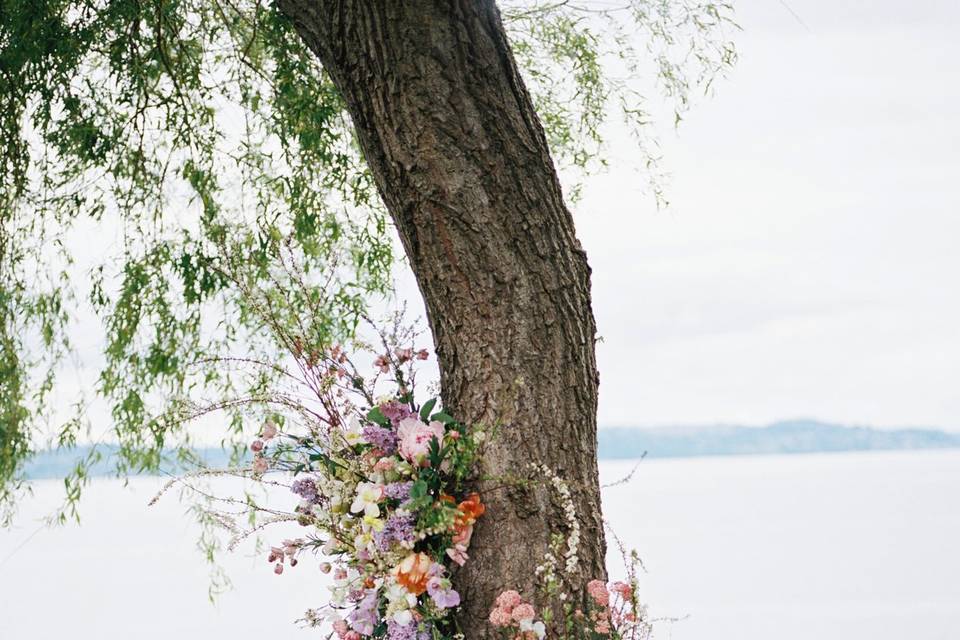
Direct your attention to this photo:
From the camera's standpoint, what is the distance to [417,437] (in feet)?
7.22

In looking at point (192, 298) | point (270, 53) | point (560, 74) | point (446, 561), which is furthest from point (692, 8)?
point (446, 561)

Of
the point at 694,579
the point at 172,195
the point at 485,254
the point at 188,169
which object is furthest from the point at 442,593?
the point at 694,579

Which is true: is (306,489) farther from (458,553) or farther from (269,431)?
(458,553)

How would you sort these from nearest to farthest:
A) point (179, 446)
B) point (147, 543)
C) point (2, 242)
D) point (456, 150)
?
point (456, 150), point (2, 242), point (179, 446), point (147, 543)

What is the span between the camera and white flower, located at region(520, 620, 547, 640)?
2.07m

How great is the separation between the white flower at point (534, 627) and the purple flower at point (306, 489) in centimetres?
56

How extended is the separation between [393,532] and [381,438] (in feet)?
0.65

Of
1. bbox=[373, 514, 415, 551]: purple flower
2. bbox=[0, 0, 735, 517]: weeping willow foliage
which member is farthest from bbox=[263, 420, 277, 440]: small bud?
bbox=[0, 0, 735, 517]: weeping willow foliage

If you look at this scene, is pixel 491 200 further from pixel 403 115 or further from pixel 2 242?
pixel 2 242

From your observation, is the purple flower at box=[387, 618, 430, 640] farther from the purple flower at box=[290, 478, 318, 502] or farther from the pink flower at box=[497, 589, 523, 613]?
the purple flower at box=[290, 478, 318, 502]

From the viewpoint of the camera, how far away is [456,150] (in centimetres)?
221

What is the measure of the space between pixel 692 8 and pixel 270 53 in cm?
145

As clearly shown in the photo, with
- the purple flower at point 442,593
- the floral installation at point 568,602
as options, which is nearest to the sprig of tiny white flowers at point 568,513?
the floral installation at point 568,602

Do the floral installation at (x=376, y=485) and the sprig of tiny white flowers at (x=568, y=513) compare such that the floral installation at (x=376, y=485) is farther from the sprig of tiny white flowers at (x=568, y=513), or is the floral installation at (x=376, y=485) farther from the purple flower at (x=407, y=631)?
the sprig of tiny white flowers at (x=568, y=513)
